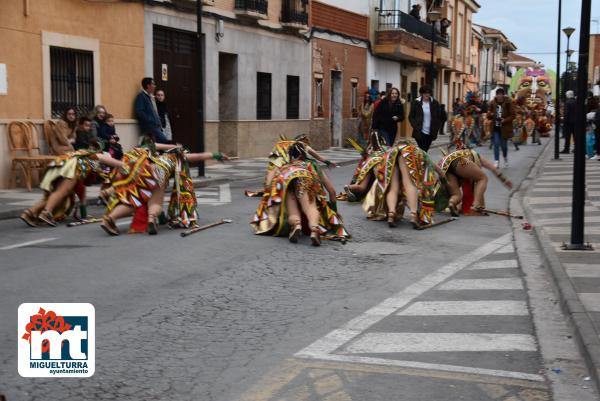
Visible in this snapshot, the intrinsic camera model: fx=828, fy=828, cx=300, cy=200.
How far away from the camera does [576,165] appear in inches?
330

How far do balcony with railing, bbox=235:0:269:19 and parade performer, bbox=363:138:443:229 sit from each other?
42.4ft

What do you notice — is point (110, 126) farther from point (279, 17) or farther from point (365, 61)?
point (365, 61)

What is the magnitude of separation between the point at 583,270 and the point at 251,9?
55.0 feet

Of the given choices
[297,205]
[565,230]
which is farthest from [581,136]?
[297,205]

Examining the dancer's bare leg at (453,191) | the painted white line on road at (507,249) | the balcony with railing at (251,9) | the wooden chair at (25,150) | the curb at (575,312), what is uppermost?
the balcony with railing at (251,9)

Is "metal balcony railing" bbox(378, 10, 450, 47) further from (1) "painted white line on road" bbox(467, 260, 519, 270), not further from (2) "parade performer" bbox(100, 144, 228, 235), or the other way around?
(1) "painted white line on road" bbox(467, 260, 519, 270)

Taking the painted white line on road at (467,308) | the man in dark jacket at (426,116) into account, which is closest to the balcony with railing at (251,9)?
the man in dark jacket at (426,116)

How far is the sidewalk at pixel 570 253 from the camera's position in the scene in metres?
5.37

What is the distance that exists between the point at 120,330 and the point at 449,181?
7.05m

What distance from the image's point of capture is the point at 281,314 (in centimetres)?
600

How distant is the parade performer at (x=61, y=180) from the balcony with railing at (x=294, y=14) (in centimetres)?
1580

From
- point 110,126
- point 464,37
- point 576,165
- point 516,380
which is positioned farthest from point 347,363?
point 464,37

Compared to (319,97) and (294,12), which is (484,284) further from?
(319,97)

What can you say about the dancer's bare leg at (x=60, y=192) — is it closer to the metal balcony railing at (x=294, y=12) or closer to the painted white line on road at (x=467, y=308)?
the painted white line on road at (x=467, y=308)
